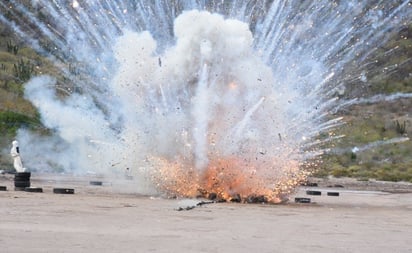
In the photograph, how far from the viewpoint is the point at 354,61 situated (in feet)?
218

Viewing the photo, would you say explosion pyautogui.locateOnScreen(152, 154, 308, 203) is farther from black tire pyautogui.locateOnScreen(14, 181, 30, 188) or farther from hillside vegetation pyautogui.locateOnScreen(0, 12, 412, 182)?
hillside vegetation pyautogui.locateOnScreen(0, 12, 412, 182)

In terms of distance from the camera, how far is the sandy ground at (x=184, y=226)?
1260 centimetres

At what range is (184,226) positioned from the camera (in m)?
15.9

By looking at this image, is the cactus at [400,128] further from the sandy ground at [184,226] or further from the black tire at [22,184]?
the black tire at [22,184]

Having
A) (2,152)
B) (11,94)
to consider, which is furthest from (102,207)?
(11,94)

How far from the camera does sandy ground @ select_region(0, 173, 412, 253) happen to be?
41.3 ft

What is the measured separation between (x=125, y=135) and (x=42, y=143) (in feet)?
76.4

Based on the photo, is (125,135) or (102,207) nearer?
(102,207)

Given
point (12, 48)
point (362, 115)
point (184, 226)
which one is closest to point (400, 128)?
point (362, 115)

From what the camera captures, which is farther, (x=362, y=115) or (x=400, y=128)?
(x=362, y=115)

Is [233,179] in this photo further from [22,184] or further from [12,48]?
[12,48]

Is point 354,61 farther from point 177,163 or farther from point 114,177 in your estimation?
point 177,163

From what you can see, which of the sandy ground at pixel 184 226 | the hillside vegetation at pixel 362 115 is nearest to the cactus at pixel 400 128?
the hillside vegetation at pixel 362 115

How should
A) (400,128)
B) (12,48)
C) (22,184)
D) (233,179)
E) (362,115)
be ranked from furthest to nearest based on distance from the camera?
(362,115)
(12,48)
(400,128)
(22,184)
(233,179)
